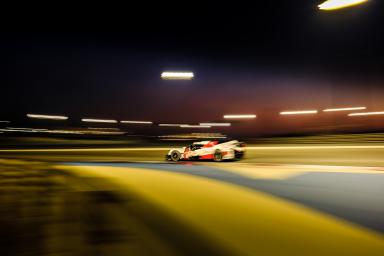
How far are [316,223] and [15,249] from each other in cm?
347

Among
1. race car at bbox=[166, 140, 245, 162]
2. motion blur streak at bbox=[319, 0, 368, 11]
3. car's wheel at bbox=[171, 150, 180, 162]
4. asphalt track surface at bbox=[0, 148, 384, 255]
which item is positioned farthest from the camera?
car's wheel at bbox=[171, 150, 180, 162]

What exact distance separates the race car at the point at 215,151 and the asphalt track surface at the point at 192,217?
5.69 m

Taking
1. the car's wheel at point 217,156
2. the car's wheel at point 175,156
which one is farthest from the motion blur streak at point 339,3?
the car's wheel at point 175,156

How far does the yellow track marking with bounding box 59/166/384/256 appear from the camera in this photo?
3.47 metres

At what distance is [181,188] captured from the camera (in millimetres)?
7027

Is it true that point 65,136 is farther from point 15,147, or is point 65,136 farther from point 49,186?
point 49,186

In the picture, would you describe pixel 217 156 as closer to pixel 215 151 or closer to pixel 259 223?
pixel 215 151

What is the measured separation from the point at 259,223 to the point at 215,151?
29.8 feet

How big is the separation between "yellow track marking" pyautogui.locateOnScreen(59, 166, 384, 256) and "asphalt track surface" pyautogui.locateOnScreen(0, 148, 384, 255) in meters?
0.01

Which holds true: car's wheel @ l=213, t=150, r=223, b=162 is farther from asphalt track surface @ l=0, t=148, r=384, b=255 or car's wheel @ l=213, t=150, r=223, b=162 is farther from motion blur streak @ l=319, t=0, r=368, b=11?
motion blur streak @ l=319, t=0, r=368, b=11

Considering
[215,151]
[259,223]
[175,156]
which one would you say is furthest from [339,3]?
[175,156]

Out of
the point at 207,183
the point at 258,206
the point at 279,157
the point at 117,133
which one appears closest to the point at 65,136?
the point at 117,133

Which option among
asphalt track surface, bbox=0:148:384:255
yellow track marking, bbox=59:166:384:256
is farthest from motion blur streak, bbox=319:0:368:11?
yellow track marking, bbox=59:166:384:256

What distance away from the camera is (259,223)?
172 inches
